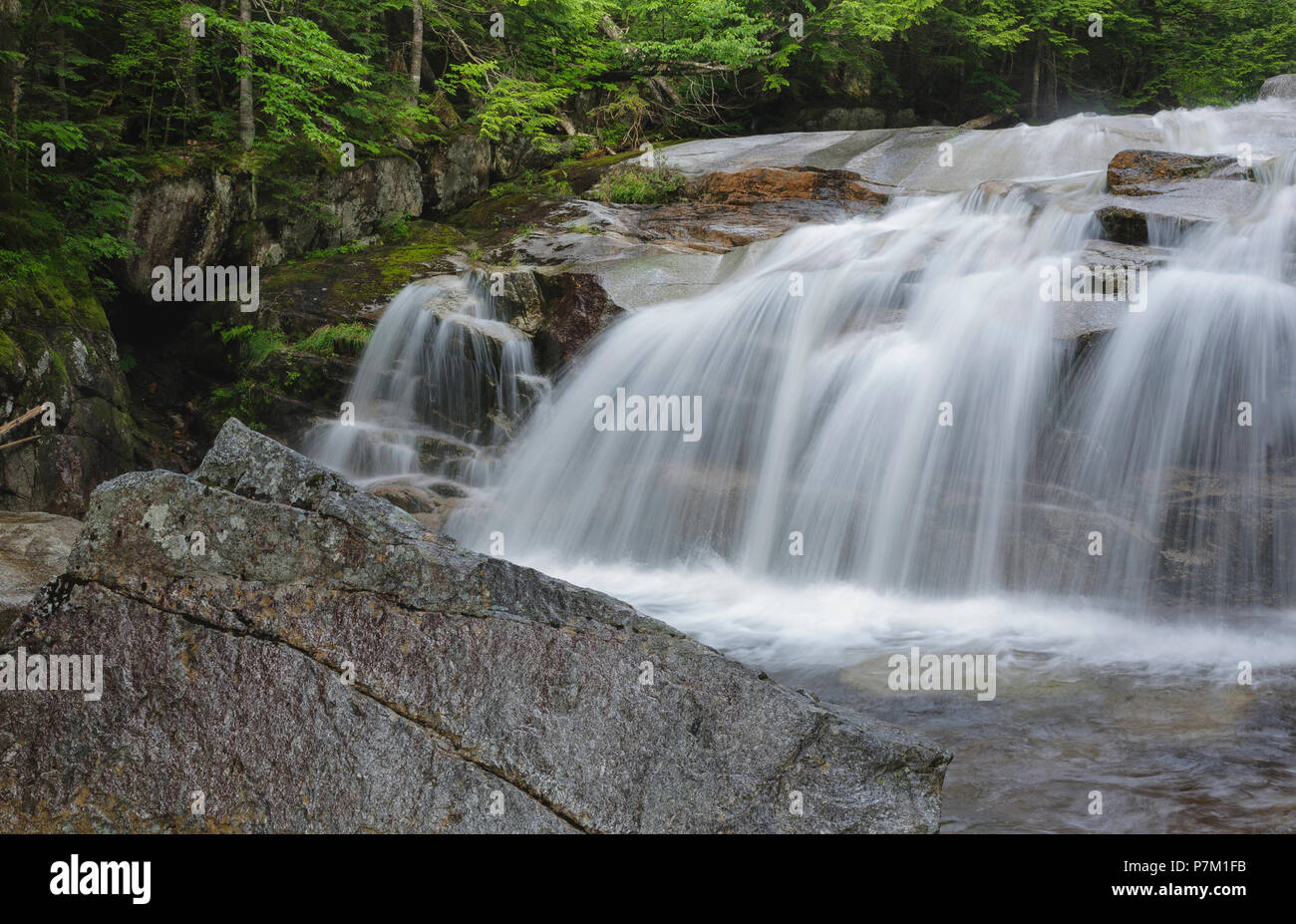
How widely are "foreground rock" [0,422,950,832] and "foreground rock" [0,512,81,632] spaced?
1601mm

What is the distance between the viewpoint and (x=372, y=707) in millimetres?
2928

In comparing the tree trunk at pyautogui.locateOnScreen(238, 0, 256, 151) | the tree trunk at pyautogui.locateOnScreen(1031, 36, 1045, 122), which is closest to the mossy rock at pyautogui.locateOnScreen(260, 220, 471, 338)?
the tree trunk at pyautogui.locateOnScreen(238, 0, 256, 151)

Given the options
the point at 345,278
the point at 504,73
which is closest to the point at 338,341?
the point at 345,278

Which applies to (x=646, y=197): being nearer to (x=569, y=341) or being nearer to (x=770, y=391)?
(x=569, y=341)

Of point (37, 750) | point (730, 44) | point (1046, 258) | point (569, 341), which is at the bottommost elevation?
point (37, 750)

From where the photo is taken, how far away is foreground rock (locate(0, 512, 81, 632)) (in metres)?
4.41

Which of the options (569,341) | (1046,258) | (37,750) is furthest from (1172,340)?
(37,750)

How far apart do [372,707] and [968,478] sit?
6093 mm

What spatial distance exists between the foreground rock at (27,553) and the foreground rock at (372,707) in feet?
5.25

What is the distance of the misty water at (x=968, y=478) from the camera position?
4832mm

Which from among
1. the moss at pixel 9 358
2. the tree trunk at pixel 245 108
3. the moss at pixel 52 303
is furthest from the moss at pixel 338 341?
the moss at pixel 9 358

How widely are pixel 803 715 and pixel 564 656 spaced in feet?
2.69

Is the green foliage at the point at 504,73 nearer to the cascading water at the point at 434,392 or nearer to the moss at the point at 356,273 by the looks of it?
the moss at the point at 356,273

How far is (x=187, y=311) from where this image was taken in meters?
12.4
